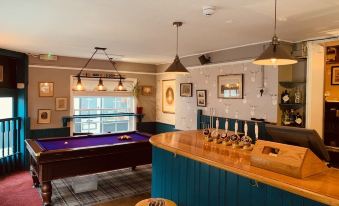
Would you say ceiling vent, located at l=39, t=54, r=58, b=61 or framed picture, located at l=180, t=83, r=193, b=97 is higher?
ceiling vent, located at l=39, t=54, r=58, b=61

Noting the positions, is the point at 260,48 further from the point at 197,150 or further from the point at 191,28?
the point at 197,150

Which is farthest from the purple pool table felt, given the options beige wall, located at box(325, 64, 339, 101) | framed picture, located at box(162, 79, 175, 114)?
beige wall, located at box(325, 64, 339, 101)

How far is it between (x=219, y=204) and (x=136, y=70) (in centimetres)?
573

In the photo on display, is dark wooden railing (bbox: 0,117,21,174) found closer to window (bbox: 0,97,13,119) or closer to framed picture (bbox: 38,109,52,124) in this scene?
window (bbox: 0,97,13,119)

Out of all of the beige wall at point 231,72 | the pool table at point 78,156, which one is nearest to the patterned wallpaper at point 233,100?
the beige wall at point 231,72

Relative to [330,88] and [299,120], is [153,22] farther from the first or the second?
[330,88]

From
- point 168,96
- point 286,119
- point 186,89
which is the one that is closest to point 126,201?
point 286,119

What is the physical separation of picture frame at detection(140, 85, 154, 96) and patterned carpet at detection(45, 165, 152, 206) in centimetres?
279

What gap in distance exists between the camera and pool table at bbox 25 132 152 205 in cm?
369

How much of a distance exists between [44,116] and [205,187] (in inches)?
196

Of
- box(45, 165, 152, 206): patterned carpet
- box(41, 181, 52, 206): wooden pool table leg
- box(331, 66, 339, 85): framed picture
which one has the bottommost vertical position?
box(45, 165, 152, 206): patterned carpet

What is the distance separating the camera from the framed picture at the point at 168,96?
24.3 ft

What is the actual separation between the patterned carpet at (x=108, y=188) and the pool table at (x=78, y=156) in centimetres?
40

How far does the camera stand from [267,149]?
2102 mm
